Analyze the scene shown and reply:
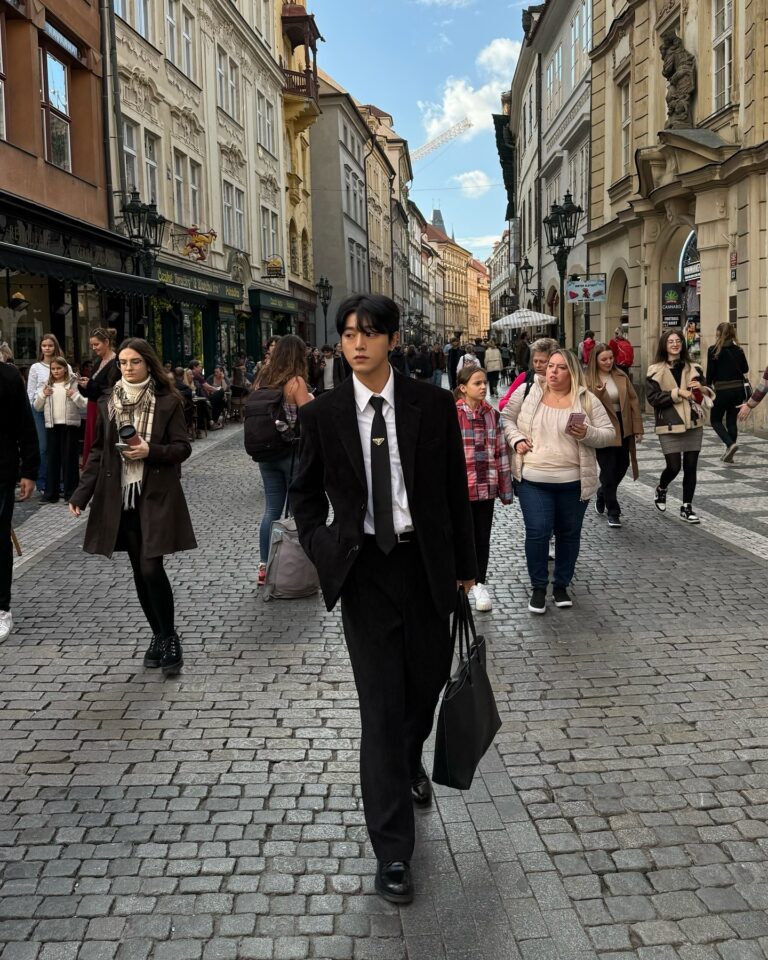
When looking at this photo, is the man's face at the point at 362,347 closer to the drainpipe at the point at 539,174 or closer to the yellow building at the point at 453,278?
the drainpipe at the point at 539,174

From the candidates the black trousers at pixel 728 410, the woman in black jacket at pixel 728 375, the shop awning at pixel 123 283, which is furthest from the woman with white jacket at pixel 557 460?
the shop awning at pixel 123 283

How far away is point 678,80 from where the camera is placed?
20.7m

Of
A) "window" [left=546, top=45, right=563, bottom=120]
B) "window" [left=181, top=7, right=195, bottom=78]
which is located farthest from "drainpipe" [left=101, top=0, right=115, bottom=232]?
"window" [left=546, top=45, right=563, bottom=120]

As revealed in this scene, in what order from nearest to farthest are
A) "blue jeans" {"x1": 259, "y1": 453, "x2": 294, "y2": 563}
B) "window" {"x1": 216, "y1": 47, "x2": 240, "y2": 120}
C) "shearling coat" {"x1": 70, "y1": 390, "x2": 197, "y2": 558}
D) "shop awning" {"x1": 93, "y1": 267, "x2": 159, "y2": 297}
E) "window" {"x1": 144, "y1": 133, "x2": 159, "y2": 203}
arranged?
"shearling coat" {"x1": 70, "y1": 390, "x2": 197, "y2": 558} → "blue jeans" {"x1": 259, "y1": 453, "x2": 294, "y2": 563} → "shop awning" {"x1": 93, "y1": 267, "x2": 159, "y2": 297} → "window" {"x1": 144, "y1": 133, "x2": 159, "y2": 203} → "window" {"x1": 216, "y1": 47, "x2": 240, "y2": 120}

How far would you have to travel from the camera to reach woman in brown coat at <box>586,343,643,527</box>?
930 cm

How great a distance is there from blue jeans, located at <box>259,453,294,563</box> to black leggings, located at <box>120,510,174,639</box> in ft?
6.09

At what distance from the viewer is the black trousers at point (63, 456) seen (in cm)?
1185

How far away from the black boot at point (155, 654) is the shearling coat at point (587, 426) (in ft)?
8.68

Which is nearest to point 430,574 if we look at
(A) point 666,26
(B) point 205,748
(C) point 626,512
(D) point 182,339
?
(B) point 205,748

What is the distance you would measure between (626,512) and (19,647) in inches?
266

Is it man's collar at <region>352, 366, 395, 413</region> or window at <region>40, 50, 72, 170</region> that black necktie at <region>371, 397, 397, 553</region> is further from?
window at <region>40, 50, 72, 170</region>

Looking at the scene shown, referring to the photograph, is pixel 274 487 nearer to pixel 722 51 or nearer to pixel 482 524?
pixel 482 524

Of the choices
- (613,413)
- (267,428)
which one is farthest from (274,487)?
(613,413)

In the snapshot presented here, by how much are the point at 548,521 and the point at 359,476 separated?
12.1 ft
